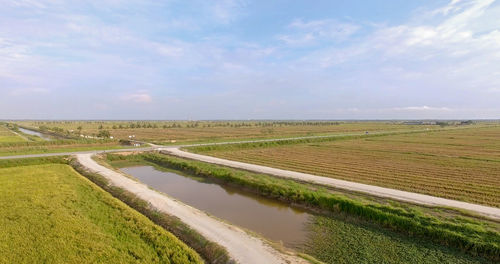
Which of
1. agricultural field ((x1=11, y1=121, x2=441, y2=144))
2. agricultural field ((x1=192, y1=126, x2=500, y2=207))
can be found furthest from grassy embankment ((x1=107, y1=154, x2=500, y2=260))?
agricultural field ((x1=11, y1=121, x2=441, y2=144))

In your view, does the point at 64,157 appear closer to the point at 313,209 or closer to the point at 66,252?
the point at 66,252

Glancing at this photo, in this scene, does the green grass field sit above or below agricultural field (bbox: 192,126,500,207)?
below

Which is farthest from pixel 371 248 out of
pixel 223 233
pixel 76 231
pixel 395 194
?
pixel 76 231

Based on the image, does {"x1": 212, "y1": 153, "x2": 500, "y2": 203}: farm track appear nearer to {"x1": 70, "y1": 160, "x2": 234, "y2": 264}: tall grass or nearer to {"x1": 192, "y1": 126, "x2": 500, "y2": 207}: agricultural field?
{"x1": 192, "y1": 126, "x2": 500, "y2": 207}: agricultural field

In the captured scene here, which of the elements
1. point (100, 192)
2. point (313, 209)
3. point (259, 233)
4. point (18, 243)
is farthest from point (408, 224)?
point (100, 192)

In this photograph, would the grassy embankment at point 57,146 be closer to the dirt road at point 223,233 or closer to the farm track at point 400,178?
the dirt road at point 223,233

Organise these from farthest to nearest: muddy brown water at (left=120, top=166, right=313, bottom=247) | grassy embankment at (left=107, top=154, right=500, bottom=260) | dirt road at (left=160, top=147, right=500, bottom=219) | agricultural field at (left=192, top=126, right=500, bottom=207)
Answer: agricultural field at (left=192, top=126, right=500, bottom=207)
dirt road at (left=160, top=147, right=500, bottom=219)
muddy brown water at (left=120, top=166, right=313, bottom=247)
grassy embankment at (left=107, top=154, right=500, bottom=260)

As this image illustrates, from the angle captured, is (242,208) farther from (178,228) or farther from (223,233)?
(178,228)
